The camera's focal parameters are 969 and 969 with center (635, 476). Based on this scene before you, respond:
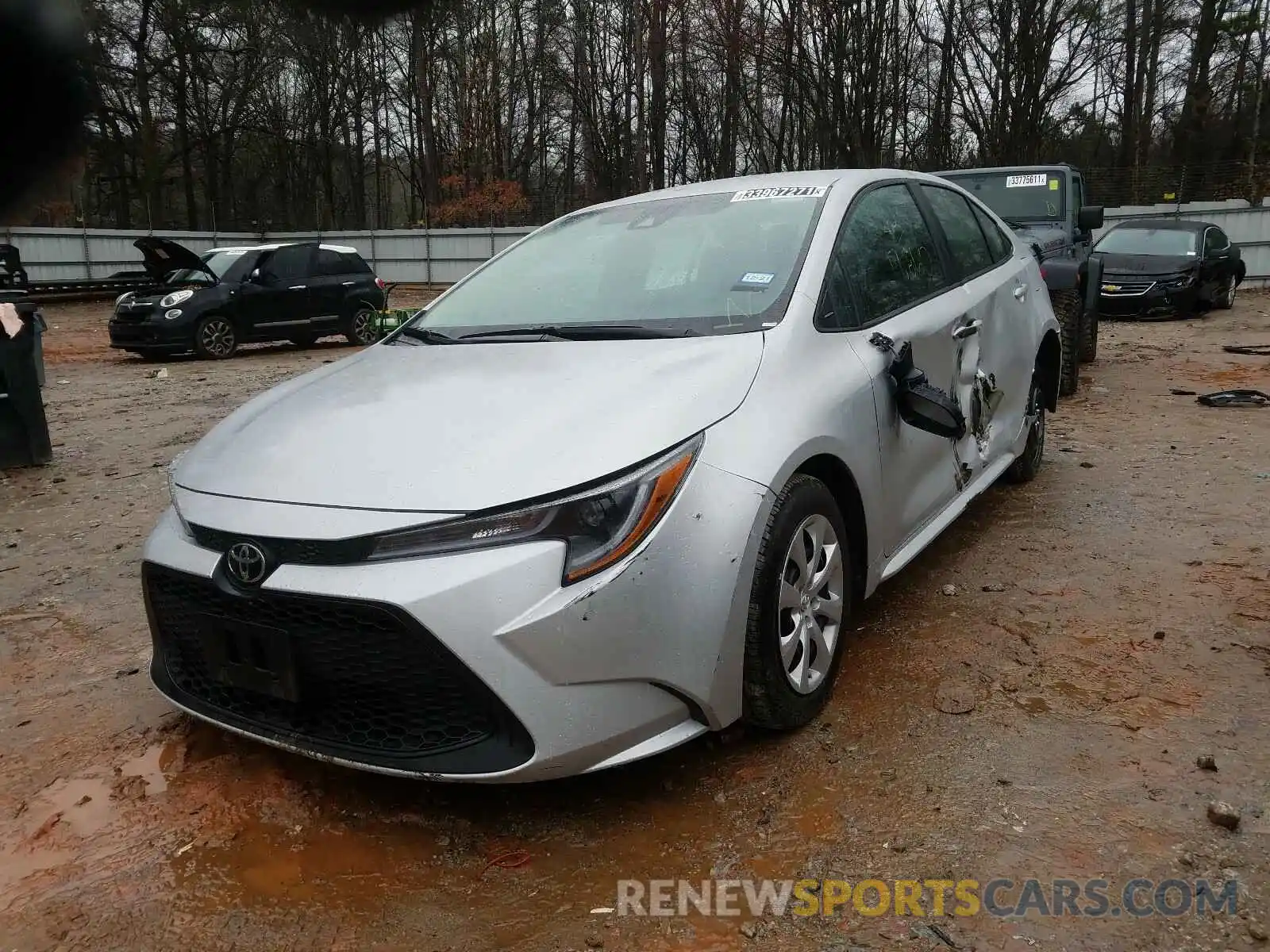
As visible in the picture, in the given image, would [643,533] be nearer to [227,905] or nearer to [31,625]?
[227,905]

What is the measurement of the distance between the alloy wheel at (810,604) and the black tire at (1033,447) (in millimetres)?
2356

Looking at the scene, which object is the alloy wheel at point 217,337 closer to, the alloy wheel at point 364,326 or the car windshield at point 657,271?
the alloy wheel at point 364,326

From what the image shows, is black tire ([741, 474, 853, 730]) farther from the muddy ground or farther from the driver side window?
the driver side window

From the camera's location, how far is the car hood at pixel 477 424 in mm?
2156

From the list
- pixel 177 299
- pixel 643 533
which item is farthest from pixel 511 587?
pixel 177 299

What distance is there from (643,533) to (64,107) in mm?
1632

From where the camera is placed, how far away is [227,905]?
2078 millimetres

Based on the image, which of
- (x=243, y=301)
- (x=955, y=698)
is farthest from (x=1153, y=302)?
(x=955, y=698)

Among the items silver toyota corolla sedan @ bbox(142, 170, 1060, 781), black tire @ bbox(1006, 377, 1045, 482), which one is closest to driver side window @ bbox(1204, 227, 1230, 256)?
black tire @ bbox(1006, 377, 1045, 482)

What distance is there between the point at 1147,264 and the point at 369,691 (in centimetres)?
1445

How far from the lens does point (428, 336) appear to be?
3367 millimetres

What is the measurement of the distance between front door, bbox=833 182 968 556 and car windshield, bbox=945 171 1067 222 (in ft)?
18.5

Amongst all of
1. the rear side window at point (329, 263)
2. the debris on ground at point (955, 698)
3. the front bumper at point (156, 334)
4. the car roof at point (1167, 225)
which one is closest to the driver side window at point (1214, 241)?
the car roof at point (1167, 225)

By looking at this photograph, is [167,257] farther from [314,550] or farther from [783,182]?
[314,550]
